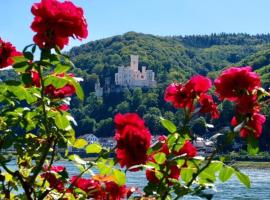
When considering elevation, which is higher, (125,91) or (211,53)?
(211,53)

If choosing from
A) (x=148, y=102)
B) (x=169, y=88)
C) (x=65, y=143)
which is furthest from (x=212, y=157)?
(x=148, y=102)

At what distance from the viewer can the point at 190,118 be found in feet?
7.81

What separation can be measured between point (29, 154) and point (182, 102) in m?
0.76

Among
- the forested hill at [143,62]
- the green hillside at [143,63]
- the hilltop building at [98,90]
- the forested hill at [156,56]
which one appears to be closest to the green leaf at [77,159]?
the green hillside at [143,63]

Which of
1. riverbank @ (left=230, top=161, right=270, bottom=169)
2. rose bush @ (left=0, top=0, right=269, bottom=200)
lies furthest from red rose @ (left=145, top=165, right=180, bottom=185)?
riverbank @ (left=230, top=161, right=270, bottom=169)

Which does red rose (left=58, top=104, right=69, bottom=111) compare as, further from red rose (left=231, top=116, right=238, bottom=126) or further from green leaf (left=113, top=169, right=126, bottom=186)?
red rose (left=231, top=116, right=238, bottom=126)

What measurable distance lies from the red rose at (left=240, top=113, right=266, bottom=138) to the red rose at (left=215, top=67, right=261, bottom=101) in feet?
0.34

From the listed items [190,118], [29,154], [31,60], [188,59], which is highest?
[188,59]

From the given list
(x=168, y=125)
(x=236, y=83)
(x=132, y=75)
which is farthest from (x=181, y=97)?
(x=132, y=75)

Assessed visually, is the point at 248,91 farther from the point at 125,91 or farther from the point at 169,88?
the point at 125,91

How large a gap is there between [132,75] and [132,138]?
492 ft

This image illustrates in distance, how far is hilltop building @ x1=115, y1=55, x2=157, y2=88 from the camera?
479 ft

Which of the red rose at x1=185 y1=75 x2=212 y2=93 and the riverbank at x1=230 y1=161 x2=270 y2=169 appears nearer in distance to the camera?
the red rose at x1=185 y1=75 x2=212 y2=93

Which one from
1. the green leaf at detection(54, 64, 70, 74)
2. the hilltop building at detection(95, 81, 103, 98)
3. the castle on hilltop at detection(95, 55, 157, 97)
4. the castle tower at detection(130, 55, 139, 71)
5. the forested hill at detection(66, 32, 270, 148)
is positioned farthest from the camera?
the castle tower at detection(130, 55, 139, 71)
